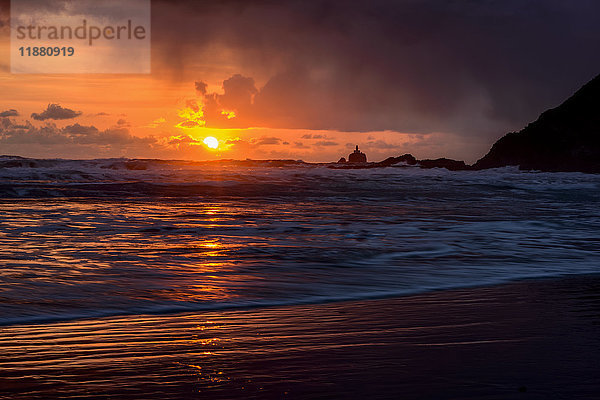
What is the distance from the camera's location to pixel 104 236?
8.15 metres

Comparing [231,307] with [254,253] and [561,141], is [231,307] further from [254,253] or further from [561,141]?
[561,141]

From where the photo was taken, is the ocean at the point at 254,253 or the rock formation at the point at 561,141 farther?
the rock formation at the point at 561,141

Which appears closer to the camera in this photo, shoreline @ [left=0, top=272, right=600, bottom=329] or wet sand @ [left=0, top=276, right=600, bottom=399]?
wet sand @ [left=0, top=276, right=600, bottom=399]

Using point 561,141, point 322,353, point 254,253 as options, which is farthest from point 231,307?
point 561,141

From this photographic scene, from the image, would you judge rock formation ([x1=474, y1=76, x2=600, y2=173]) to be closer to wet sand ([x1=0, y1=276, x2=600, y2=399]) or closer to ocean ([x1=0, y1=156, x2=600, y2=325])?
ocean ([x1=0, y1=156, x2=600, y2=325])

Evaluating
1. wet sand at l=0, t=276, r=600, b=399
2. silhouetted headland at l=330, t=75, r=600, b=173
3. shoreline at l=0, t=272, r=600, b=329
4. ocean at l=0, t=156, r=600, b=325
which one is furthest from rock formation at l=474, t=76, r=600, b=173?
wet sand at l=0, t=276, r=600, b=399

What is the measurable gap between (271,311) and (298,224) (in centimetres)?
601

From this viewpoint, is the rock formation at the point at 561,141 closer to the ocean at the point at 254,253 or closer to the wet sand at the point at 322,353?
the ocean at the point at 254,253

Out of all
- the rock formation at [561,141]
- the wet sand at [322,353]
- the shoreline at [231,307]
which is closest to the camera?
the wet sand at [322,353]

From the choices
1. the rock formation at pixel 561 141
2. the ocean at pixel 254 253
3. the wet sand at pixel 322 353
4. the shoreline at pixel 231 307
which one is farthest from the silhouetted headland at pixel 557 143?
the wet sand at pixel 322 353

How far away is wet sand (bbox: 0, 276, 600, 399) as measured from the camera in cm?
239

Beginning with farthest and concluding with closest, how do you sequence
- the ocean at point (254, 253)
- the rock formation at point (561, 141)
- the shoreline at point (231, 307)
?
1. the rock formation at point (561, 141)
2. the ocean at point (254, 253)
3. the shoreline at point (231, 307)

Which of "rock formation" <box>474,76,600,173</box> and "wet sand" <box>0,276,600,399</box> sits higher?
"rock formation" <box>474,76,600,173</box>

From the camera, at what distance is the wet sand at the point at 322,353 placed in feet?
7.86
